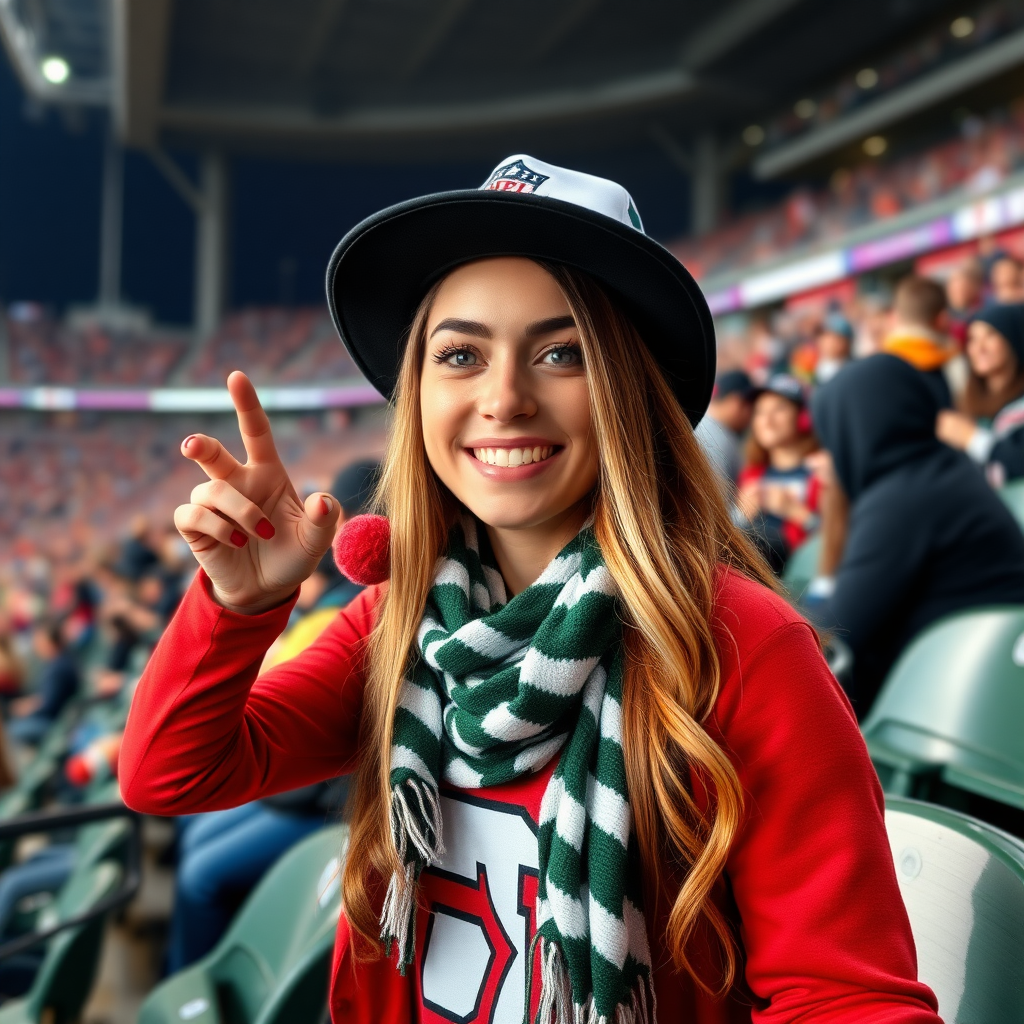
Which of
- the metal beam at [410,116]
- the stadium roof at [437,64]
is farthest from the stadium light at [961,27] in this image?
the metal beam at [410,116]

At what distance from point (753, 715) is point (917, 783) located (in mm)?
858

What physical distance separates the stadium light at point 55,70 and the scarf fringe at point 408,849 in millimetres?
22414

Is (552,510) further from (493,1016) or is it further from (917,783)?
(917,783)

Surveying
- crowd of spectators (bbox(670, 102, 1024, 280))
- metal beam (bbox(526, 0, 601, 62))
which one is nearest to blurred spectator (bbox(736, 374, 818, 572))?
crowd of spectators (bbox(670, 102, 1024, 280))

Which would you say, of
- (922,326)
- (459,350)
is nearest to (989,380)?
(922,326)

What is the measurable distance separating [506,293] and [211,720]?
1.74 feet

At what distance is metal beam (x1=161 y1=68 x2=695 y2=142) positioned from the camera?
1908 centimetres

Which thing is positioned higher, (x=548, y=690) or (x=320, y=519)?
(x=320, y=519)

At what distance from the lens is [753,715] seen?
88 centimetres

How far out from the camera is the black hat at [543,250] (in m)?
0.97

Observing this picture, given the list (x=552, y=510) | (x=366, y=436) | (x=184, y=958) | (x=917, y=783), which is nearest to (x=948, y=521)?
(x=917, y=783)

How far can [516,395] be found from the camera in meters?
0.99

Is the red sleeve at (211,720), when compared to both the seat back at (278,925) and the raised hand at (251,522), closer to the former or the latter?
the raised hand at (251,522)

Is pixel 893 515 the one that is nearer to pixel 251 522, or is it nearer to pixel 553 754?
pixel 553 754
